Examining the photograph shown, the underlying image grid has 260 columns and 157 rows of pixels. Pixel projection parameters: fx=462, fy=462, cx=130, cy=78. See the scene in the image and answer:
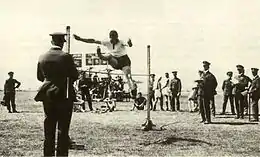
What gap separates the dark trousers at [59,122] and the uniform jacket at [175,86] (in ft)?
52.2

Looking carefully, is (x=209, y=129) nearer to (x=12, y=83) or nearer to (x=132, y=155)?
(x=132, y=155)

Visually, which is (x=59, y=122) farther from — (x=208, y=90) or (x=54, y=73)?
(x=208, y=90)

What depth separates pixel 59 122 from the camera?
23.8ft

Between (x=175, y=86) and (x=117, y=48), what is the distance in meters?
13.1

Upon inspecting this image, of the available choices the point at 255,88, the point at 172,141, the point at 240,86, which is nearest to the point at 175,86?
the point at 240,86

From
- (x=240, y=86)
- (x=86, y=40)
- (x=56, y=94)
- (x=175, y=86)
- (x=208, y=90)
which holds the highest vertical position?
(x=86, y=40)

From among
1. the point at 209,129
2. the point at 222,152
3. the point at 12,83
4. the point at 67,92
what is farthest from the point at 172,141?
the point at 12,83

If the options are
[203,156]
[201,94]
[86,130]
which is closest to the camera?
[203,156]

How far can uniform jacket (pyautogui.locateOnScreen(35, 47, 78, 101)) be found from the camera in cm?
714

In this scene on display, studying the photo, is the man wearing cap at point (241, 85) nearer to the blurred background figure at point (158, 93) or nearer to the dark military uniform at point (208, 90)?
the dark military uniform at point (208, 90)

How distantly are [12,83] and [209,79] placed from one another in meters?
9.82

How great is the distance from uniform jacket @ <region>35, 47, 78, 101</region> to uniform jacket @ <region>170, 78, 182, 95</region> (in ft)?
52.2

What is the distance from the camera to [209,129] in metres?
13.3

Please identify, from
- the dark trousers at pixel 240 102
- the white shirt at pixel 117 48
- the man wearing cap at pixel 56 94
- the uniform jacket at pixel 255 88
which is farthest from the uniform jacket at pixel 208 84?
the man wearing cap at pixel 56 94
